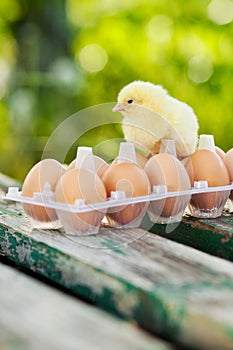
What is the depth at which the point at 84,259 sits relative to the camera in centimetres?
76

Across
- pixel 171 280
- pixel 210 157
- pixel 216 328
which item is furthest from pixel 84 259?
pixel 210 157

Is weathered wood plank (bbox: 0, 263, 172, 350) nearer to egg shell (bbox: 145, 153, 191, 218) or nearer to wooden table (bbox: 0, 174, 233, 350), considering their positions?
wooden table (bbox: 0, 174, 233, 350)

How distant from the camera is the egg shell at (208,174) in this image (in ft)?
3.20

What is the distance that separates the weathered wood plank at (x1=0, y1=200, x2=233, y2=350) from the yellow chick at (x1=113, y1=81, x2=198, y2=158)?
6.6 inches

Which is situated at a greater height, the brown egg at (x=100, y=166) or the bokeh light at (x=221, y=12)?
the bokeh light at (x=221, y=12)

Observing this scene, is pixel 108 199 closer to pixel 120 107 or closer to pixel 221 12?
pixel 120 107

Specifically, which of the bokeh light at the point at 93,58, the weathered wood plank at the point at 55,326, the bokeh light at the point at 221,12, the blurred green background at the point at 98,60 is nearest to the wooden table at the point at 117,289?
the weathered wood plank at the point at 55,326

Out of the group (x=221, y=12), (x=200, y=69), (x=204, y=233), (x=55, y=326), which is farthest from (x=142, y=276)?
(x=221, y=12)

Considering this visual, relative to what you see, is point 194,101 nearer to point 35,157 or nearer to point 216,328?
point 35,157

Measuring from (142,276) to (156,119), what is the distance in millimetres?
342

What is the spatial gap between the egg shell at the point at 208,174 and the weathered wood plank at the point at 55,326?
1.17 feet

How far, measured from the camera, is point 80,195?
2.77 ft

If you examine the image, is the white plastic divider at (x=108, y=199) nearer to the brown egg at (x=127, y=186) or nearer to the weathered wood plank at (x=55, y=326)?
the brown egg at (x=127, y=186)

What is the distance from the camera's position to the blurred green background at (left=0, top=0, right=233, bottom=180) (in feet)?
9.23
